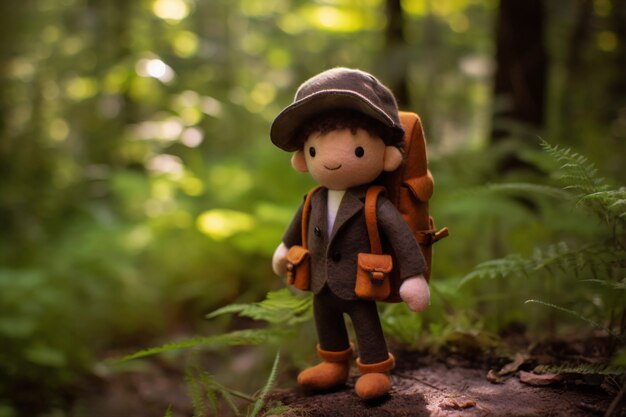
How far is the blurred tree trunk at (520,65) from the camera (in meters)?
4.30

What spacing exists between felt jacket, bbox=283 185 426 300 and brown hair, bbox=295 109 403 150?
0.67 ft

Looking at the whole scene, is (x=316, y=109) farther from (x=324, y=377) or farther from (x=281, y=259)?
(x=324, y=377)

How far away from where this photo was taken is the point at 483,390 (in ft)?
6.16

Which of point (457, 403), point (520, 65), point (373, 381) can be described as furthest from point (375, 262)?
point (520, 65)

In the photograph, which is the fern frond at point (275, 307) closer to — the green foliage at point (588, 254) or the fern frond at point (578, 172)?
the green foliage at point (588, 254)

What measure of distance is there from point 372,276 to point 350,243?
0.16 metres

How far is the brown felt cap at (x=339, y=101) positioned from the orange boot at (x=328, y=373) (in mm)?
819

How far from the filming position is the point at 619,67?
589 centimetres

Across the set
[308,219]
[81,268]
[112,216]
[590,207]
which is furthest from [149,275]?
[590,207]

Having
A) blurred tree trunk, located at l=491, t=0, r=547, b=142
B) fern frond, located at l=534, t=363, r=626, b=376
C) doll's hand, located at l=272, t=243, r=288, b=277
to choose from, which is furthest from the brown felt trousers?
blurred tree trunk, located at l=491, t=0, r=547, b=142

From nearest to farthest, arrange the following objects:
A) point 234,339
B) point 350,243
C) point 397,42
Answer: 1. point 350,243
2. point 234,339
3. point 397,42

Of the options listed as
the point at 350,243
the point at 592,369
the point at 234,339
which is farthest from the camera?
the point at 234,339

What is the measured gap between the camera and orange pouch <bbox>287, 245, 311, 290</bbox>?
1.98 meters

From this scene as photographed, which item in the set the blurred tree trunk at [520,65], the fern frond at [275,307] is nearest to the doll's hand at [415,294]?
the fern frond at [275,307]
